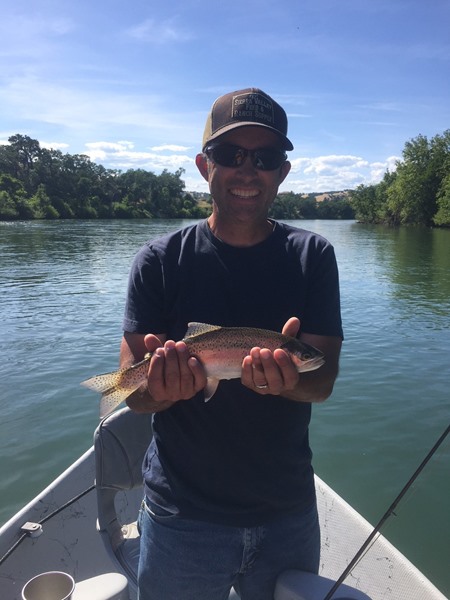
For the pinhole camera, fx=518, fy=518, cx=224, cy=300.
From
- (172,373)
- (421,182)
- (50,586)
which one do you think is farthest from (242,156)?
(421,182)

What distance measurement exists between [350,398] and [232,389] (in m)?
8.25

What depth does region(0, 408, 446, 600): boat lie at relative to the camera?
3824 millimetres

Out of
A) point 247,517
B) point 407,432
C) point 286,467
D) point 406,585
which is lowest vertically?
point 407,432

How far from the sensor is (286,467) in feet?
8.41

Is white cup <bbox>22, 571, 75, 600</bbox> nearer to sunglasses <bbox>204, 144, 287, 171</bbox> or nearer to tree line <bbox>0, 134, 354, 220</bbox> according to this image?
sunglasses <bbox>204, 144, 287, 171</bbox>

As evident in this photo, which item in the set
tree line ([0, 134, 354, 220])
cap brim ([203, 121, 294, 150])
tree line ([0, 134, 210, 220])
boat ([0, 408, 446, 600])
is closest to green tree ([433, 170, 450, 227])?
tree line ([0, 134, 354, 220])

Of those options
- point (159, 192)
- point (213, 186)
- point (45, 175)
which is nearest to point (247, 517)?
Answer: point (213, 186)

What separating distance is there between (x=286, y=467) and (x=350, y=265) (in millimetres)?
30091

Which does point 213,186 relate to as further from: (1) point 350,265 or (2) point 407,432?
(1) point 350,265

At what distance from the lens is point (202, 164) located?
2947 mm

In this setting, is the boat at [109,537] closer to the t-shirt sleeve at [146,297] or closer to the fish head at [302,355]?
the t-shirt sleeve at [146,297]

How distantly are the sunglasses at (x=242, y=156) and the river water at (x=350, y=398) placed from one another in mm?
2930

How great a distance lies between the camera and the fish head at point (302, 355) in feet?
8.04

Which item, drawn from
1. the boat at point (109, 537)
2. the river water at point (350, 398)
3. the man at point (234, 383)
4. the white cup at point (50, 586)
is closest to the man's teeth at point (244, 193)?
the man at point (234, 383)
